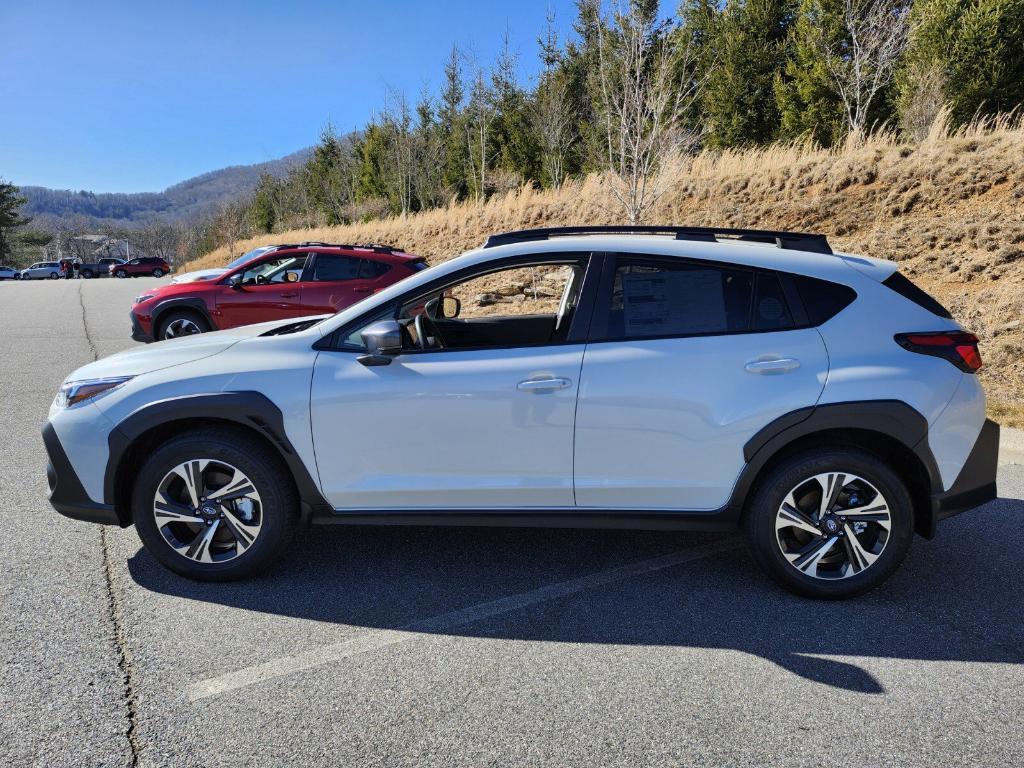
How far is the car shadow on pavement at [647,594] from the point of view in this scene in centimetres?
330

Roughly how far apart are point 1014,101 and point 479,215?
576 inches

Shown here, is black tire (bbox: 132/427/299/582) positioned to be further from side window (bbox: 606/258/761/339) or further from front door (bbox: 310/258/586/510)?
side window (bbox: 606/258/761/339)

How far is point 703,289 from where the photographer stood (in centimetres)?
373

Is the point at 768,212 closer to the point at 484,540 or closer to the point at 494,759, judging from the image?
the point at 484,540

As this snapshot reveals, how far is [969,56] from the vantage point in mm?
17250

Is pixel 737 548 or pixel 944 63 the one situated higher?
pixel 944 63

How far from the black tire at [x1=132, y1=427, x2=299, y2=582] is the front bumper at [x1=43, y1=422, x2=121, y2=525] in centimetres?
15

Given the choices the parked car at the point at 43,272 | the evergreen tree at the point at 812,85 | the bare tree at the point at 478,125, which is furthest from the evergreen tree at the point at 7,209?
the evergreen tree at the point at 812,85

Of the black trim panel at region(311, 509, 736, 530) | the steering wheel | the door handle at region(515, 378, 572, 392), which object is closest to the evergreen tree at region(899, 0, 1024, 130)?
the steering wheel

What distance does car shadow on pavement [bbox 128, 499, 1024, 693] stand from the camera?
330 cm

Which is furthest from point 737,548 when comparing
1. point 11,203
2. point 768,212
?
point 11,203

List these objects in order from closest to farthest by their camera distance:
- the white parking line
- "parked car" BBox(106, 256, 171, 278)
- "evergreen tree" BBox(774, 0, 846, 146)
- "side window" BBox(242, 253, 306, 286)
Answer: the white parking line
"side window" BBox(242, 253, 306, 286)
"evergreen tree" BBox(774, 0, 846, 146)
"parked car" BBox(106, 256, 171, 278)

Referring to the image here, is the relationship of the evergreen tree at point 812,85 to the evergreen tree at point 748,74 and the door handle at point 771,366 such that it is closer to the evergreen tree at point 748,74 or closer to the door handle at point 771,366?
the evergreen tree at point 748,74

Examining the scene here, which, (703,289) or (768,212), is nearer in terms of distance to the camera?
(703,289)
